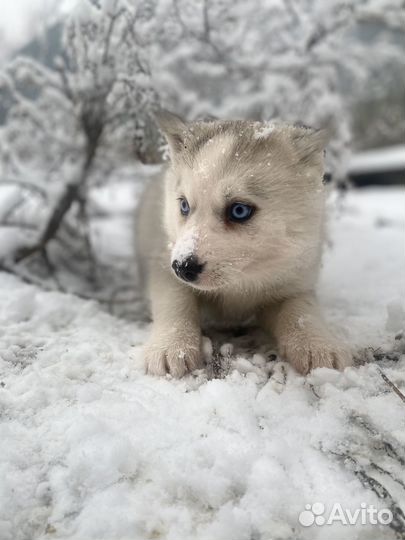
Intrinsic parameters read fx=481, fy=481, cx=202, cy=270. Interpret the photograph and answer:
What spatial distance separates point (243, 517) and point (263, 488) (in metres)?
0.12

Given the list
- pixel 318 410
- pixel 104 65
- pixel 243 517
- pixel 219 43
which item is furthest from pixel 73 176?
pixel 243 517

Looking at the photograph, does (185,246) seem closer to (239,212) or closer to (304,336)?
(239,212)

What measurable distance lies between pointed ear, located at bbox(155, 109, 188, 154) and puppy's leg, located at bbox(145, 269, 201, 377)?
770 millimetres

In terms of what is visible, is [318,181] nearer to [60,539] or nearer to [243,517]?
[243,517]

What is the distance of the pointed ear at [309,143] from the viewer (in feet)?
8.61

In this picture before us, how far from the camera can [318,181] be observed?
2.67 metres

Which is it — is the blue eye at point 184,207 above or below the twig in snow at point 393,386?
above

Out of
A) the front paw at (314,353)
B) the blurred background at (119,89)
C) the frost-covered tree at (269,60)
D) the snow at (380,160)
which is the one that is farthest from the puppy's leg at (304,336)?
the snow at (380,160)

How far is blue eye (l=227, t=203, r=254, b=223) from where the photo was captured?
2336mm

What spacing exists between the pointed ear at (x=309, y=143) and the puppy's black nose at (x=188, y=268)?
902 mm

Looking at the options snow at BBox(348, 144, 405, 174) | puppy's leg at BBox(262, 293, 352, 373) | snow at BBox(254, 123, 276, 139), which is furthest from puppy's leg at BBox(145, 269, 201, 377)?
snow at BBox(348, 144, 405, 174)

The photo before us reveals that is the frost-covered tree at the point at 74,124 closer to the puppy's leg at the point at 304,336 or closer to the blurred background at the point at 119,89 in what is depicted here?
the blurred background at the point at 119,89

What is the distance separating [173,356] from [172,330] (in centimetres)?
23
